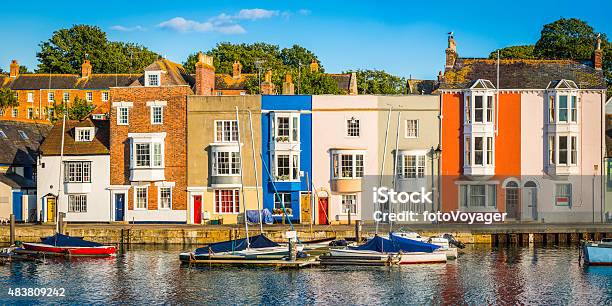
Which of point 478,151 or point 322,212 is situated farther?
point 322,212

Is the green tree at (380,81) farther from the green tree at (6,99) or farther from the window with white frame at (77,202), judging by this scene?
the window with white frame at (77,202)

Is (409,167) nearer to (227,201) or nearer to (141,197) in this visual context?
(227,201)

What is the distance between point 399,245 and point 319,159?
15602mm

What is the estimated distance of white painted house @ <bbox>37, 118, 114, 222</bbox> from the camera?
7094 centimetres

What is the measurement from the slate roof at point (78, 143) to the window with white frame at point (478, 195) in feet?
89.7

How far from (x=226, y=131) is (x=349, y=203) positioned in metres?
10.6

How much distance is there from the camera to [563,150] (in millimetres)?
67812

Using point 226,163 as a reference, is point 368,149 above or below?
above

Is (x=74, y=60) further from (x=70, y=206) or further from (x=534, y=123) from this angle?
(x=534, y=123)

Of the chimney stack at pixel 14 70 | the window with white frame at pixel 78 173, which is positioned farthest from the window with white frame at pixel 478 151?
the chimney stack at pixel 14 70

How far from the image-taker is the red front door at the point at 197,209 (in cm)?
6969

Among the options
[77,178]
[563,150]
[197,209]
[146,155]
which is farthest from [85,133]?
[563,150]

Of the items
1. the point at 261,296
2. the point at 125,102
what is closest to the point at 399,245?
the point at 261,296

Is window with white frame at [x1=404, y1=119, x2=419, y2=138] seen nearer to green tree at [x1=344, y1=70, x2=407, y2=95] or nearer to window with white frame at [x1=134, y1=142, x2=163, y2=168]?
window with white frame at [x1=134, y1=142, x2=163, y2=168]
